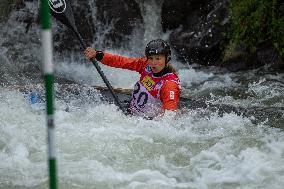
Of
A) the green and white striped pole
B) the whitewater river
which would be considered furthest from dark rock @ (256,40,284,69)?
the green and white striped pole

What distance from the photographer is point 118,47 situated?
9.62 metres

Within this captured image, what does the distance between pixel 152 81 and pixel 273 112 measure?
1.41 metres

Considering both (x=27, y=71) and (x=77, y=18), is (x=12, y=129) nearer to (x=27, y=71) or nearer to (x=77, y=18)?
(x=27, y=71)

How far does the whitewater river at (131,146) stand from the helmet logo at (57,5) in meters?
1.04

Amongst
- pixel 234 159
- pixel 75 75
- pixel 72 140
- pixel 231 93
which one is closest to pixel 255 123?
pixel 234 159

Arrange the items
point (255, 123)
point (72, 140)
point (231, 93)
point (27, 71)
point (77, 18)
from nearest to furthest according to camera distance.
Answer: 1. point (72, 140)
2. point (255, 123)
3. point (231, 93)
4. point (27, 71)
5. point (77, 18)

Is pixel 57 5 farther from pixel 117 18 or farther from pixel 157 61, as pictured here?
pixel 117 18

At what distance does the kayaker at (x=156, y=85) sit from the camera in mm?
5026

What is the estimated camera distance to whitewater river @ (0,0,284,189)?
153 inches

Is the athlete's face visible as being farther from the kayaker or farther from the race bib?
the race bib

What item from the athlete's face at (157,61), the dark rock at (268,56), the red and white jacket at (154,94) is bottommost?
the red and white jacket at (154,94)

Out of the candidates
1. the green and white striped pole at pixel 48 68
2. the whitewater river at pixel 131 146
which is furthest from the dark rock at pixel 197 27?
the green and white striped pole at pixel 48 68

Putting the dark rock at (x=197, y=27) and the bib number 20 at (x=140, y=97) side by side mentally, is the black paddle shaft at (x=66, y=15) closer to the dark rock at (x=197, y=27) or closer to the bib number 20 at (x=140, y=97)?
the bib number 20 at (x=140, y=97)

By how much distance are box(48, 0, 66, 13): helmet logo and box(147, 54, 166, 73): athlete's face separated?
1260mm
